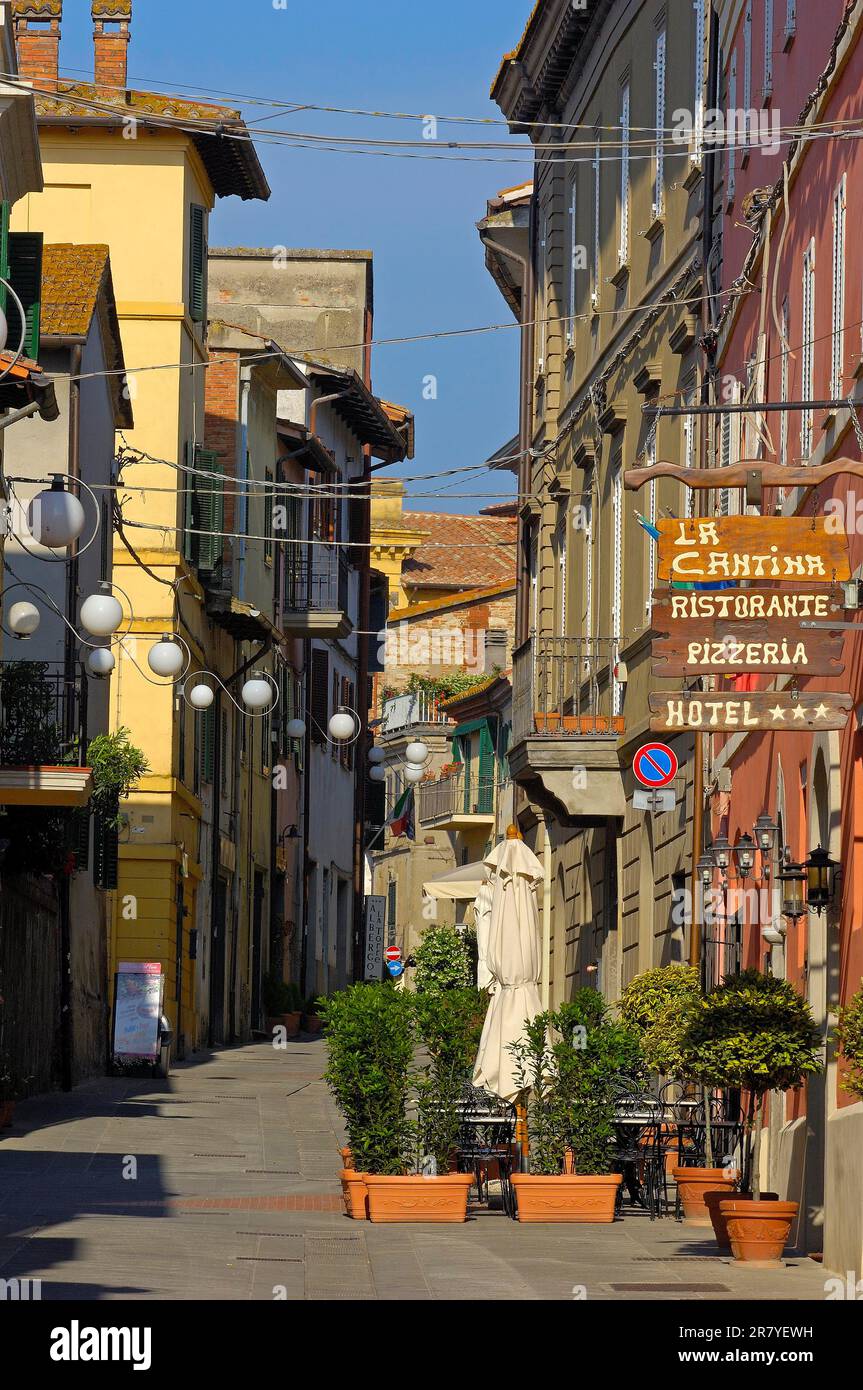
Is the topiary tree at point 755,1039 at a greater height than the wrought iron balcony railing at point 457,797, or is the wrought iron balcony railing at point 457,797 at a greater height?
the wrought iron balcony railing at point 457,797

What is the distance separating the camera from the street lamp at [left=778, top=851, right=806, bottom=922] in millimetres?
14000

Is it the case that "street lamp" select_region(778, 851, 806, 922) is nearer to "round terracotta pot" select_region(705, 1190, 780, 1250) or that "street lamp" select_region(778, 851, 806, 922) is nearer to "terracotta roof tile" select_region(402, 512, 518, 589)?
"round terracotta pot" select_region(705, 1190, 780, 1250)

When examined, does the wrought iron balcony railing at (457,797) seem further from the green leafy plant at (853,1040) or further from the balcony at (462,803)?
the green leafy plant at (853,1040)

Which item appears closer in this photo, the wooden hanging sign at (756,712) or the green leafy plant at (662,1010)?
the wooden hanging sign at (756,712)

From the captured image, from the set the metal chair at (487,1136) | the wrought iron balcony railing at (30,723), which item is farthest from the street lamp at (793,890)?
the wrought iron balcony railing at (30,723)

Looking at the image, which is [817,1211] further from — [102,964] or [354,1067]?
[102,964]

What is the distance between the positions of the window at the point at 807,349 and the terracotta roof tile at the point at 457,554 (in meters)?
58.1

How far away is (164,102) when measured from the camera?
3397cm

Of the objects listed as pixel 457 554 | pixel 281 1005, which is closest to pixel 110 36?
pixel 281 1005

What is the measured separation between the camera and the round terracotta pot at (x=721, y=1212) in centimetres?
1316

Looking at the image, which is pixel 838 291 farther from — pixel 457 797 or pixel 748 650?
pixel 457 797

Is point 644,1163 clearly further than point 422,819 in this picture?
No
